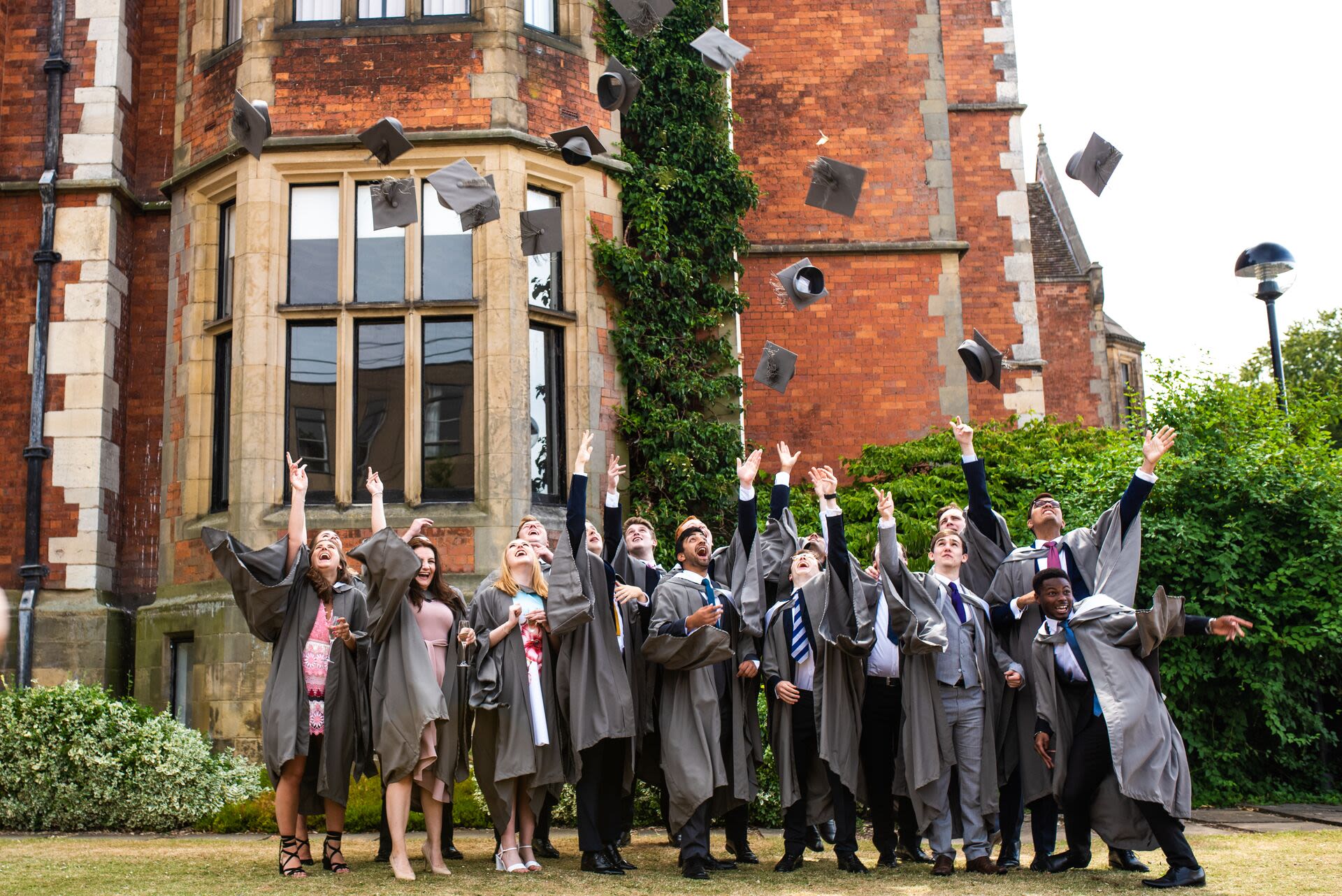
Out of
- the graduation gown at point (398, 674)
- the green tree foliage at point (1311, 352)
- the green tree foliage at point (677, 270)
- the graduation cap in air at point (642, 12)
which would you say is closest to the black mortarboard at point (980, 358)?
the green tree foliage at point (677, 270)

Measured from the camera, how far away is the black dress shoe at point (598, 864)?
23.7ft

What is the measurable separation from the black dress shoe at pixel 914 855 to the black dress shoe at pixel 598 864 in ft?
5.84

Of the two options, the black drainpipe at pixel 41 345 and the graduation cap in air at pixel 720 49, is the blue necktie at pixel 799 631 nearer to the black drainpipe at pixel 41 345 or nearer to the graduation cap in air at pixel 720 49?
the graduation cap in air at pixel 720 49

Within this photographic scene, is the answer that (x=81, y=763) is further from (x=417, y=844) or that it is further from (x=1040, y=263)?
(x=1040, y=263)

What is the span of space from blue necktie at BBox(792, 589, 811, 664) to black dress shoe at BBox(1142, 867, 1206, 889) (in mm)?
2218

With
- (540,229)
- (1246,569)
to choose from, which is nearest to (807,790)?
(1246,569)

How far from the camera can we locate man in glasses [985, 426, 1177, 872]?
287 inches

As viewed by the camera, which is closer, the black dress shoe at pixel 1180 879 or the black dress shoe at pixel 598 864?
the black dress shoe at pixel 1180 879

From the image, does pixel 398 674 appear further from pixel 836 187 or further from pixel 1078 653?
pixel 836 187

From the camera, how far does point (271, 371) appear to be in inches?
492

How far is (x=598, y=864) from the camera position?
23.8 feet

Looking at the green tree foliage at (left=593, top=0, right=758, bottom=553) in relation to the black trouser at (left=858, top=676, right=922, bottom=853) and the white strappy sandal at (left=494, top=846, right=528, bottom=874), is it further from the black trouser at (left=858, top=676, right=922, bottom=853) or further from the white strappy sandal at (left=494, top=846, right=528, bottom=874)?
the white strappy sandal at (left=494, top=846, right=528, bottom=874)

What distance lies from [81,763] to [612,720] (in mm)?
4580

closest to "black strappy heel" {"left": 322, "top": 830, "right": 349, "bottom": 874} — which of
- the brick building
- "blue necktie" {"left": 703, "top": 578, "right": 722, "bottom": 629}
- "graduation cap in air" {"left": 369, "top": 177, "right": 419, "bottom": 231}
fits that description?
"blue necktie" {"left": 703, "top": 578, "right": 722, "bottom": 629}
